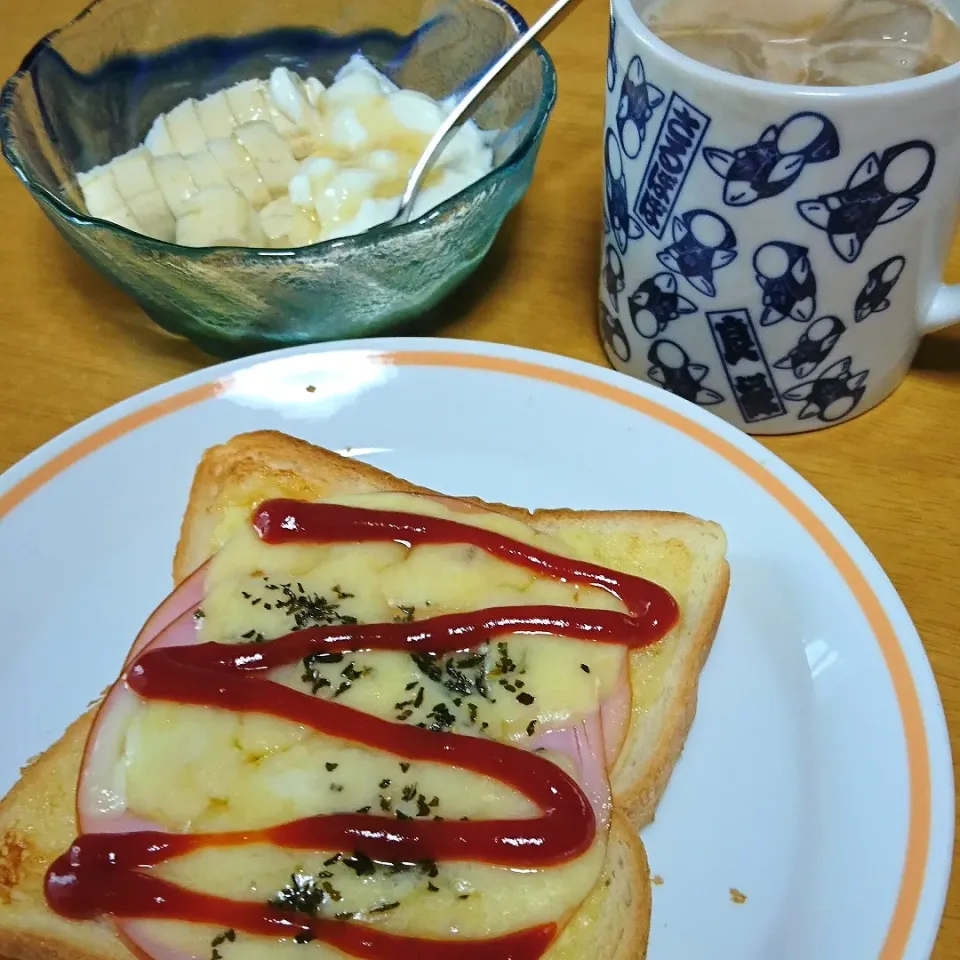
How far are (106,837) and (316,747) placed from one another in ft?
0.93

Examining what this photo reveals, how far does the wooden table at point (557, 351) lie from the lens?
5.66 feet

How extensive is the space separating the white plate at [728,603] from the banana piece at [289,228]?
0.95 feet

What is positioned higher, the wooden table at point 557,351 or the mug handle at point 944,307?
the mug handle at point 944,307

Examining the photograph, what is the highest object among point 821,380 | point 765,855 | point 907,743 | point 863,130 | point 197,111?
point 863,130

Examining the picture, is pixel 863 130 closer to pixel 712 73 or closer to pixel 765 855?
pixel 712 73

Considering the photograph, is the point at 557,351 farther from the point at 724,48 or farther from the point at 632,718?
the point at 632,718

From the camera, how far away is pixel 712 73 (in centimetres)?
138

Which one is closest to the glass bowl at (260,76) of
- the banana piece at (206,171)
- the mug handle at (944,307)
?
the banana piece at (206,171)

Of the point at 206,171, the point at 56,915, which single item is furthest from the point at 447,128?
the point at 56,915

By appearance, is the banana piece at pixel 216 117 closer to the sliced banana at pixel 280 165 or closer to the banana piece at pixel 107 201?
the sliced banana at pixel 280 165

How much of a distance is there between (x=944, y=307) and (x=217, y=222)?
139 centimetres

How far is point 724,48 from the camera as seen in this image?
1.57 meters

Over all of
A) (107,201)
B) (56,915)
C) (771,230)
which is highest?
(771,230)

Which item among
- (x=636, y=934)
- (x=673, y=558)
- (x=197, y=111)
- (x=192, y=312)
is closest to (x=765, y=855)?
(x=636, y=934)
